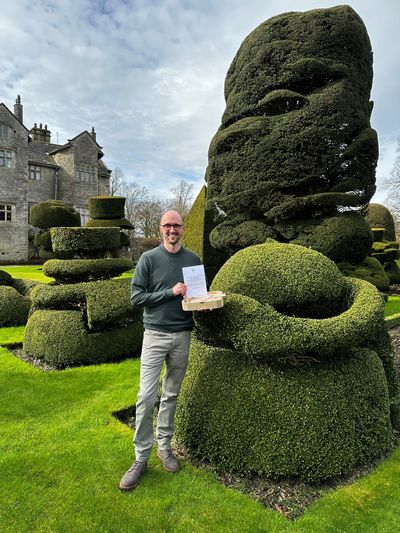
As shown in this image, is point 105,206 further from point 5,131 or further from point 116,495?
point 5,131

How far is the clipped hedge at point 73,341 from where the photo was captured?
7.28 m

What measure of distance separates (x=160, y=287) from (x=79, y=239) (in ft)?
17.9

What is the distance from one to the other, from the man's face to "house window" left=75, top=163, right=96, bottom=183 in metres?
38.1

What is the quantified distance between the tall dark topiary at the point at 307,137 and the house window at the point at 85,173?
34.2 m

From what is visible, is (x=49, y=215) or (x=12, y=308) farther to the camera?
(x=49, y=215)

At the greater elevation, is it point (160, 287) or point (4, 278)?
point (160, 287)

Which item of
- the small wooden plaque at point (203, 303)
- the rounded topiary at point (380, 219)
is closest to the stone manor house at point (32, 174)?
the rounded topiary at point (380, 219)

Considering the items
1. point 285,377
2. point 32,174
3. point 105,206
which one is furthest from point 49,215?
point 285,377

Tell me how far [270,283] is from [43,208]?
89.3ft

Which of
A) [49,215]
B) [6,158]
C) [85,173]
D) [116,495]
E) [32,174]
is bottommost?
[116,495]

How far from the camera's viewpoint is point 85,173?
39156 millimetres

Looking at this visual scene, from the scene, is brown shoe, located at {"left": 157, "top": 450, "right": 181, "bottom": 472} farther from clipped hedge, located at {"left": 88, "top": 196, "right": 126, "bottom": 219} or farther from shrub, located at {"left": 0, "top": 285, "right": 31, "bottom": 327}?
clipped hedge, located at {"left": 88, "top": 196, "right": 126, "bottom": 219}

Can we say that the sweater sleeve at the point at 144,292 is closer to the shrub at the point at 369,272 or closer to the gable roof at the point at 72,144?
the shrub at the point at 369,272

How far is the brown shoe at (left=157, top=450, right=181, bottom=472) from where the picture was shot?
3.62m
